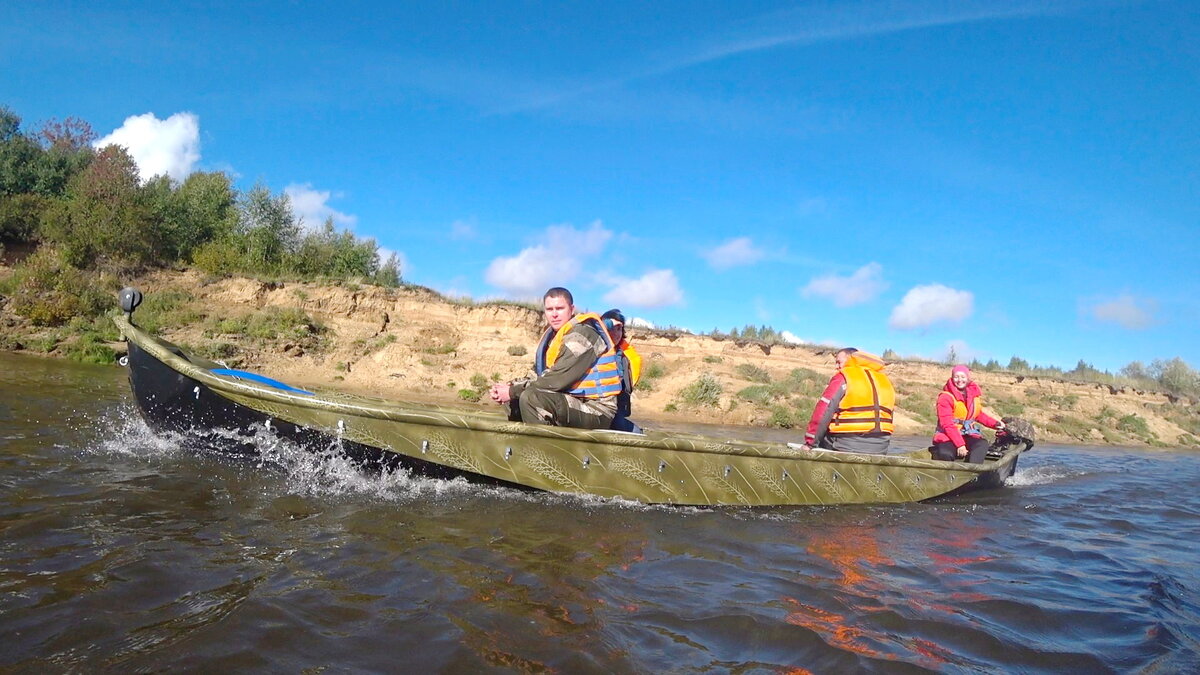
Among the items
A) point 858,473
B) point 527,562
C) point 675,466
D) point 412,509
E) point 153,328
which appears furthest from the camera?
point 153,328

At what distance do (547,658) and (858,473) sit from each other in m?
4.52

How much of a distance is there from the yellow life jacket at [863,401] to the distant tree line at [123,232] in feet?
57.4

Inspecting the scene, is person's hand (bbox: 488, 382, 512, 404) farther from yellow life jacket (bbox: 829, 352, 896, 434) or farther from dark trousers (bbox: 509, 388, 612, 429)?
yellow life jacket (bbox: 829, 352, 896, 434)

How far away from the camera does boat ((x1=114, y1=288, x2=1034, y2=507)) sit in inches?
178

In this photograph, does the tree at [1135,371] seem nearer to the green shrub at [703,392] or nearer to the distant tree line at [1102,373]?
the distant tree line at [1102,373]

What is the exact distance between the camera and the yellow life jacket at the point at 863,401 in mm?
6723

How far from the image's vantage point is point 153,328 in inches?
651

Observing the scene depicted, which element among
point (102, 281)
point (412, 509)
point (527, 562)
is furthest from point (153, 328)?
point (527, 562)

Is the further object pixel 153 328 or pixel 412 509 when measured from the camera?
pixel 153 328

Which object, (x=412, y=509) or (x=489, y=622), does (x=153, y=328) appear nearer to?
(x=412, y=509)

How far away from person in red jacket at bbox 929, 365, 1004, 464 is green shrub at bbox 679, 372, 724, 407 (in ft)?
27.5

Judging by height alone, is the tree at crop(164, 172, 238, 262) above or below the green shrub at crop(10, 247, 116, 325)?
above

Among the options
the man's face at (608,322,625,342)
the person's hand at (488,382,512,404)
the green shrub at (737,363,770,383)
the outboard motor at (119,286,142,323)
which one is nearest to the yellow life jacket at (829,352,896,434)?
the man's face at (608,322,625,342)

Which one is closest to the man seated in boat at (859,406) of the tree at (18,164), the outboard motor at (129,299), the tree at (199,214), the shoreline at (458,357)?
the outboard motor at (129,299)
